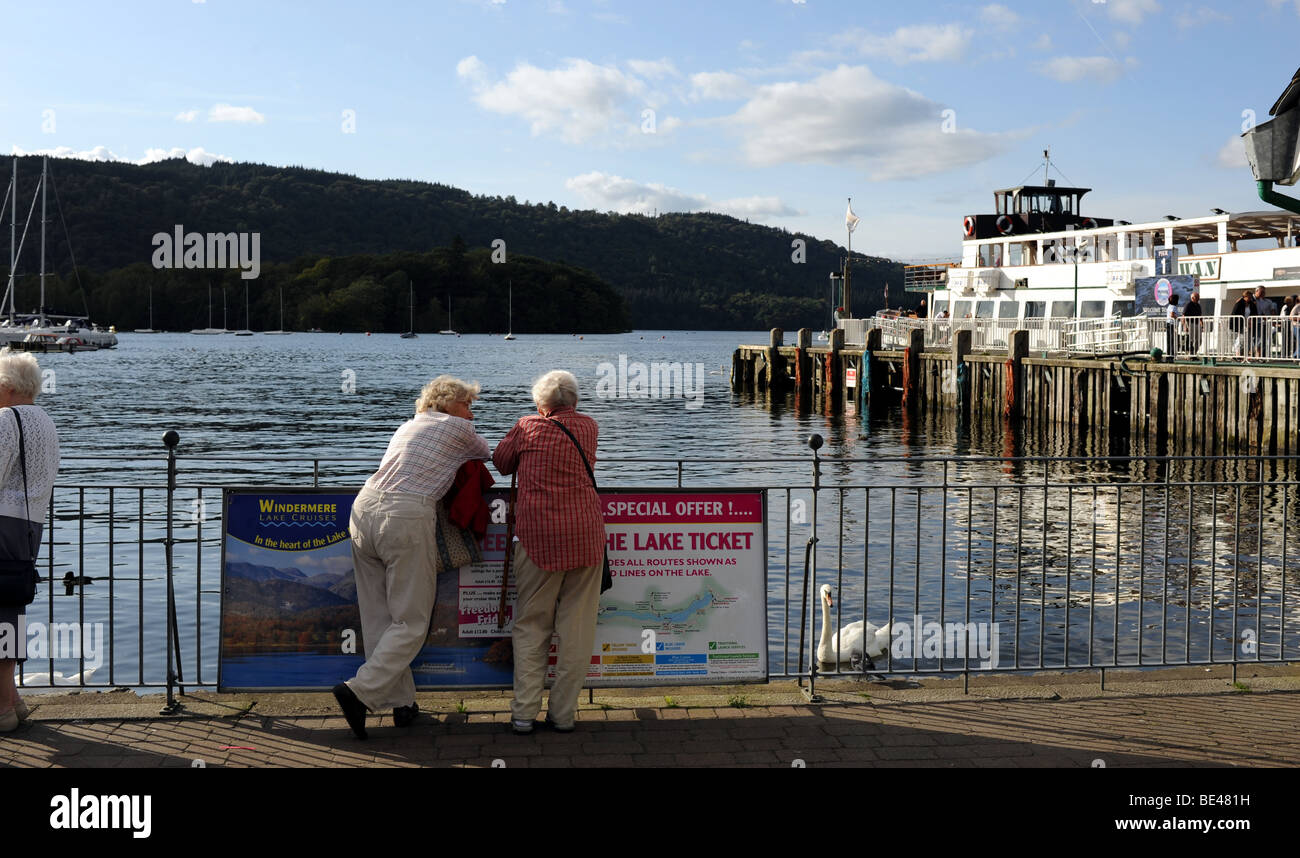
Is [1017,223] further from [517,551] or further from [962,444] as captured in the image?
[517,551]

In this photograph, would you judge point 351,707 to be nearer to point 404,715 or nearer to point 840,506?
point 404,715

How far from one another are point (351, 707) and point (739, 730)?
Answer: 79.2 inches

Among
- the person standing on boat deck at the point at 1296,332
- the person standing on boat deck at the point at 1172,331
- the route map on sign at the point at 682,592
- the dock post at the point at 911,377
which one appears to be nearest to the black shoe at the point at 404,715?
the route map on sign at the point at 682,592

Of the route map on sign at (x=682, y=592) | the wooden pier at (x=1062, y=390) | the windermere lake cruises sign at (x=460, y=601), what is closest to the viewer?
the windermere lake cruises sign at (x=460, y=601)

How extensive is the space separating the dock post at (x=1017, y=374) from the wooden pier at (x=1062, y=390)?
3 cm

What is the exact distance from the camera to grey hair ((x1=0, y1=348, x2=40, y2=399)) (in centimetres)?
615

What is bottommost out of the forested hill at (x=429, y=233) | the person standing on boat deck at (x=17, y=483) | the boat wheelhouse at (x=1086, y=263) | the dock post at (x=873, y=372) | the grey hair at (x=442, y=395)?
the person standing on boat deck at (x=17, y=483)

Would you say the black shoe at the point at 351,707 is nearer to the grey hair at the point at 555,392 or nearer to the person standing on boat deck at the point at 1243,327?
the grey hair at the point at 555,392

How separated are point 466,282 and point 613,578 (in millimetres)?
166315

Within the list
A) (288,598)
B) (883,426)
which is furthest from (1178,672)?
(883,426)

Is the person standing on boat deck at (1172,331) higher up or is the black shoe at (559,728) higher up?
the person standing on boat deck at (1172,331)

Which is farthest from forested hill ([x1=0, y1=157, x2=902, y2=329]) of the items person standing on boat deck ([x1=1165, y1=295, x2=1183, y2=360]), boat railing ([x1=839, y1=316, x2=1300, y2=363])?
person standing on boat deck ([x1=1165, y1=295, x2=1183, y2=360])

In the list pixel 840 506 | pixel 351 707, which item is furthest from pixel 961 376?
pixel 351 707

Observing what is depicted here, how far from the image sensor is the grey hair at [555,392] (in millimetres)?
6414
